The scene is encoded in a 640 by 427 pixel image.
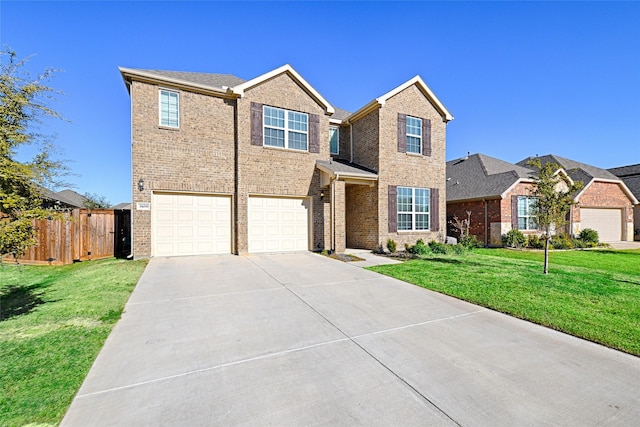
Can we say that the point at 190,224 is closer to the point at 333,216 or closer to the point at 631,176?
the point at 333,216

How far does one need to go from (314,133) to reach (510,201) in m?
11.6

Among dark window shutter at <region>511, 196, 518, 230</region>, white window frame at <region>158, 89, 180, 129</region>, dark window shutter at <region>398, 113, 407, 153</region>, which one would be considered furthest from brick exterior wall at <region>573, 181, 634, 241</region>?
white window frame at <region>158, 89, 180, 129</region>

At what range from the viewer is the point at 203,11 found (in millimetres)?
9102

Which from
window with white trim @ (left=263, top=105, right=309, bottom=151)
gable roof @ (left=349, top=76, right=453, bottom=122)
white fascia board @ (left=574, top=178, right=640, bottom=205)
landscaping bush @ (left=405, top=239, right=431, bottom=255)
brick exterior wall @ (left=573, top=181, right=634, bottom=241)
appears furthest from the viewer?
brick exterior wall @ (left=573, top=181, right=634, bottom=241)

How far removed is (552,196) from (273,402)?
9.42 metres

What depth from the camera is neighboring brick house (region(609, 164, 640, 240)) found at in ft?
71.1

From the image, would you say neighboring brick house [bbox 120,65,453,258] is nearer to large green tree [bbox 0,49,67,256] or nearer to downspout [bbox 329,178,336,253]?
downspout [bbox 329,178,336,253]

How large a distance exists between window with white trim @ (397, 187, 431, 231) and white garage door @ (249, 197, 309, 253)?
4.44m

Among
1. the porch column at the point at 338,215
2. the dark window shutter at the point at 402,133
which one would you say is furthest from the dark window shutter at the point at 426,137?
the porch column at the point at 338,215

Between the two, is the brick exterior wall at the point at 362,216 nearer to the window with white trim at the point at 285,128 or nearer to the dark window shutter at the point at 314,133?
the dark window shutter at the point at 314,133

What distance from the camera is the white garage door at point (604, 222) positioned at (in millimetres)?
18844

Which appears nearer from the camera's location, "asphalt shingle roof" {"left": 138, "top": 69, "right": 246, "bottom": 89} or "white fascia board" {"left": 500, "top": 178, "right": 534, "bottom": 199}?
"asphalt shingle roof" {"left": 138, "top": 69, "right": 246, "bottom": 89}

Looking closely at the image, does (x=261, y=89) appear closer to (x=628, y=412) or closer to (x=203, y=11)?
(x=203, y=11)

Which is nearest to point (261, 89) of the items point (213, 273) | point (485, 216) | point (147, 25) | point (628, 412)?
point (147, 25)
